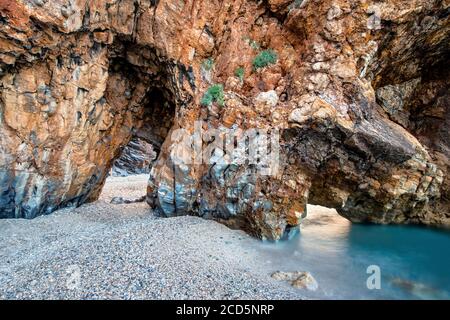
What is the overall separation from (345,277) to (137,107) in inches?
449

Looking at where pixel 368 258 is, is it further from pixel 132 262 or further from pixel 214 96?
pixel 214 96

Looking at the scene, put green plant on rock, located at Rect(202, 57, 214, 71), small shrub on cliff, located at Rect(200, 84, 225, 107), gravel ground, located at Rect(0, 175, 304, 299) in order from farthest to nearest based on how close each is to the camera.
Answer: green plant on rock, located at Rect(202, 57, 214, 71)
small shrub on cliff, located at Rect(200, 84, 225, 107)
gravel ground, located at Rect(0, 175, 304, 299)

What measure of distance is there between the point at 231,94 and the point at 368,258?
770cm

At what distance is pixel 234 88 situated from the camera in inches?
432

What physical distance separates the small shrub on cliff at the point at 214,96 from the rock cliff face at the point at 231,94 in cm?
6

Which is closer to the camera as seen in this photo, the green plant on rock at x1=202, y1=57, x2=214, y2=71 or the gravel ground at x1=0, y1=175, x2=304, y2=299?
the gravel ground at x1=0, y1=175, x2=304, y2=299

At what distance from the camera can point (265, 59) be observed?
1092 cm

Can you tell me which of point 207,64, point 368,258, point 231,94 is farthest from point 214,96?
point 368,258

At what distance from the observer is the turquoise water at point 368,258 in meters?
7.59

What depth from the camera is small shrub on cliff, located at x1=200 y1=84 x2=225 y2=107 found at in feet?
35.5

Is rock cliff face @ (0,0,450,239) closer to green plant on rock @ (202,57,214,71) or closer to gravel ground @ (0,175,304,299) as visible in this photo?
green plant on rock @ (202,57,214,71)

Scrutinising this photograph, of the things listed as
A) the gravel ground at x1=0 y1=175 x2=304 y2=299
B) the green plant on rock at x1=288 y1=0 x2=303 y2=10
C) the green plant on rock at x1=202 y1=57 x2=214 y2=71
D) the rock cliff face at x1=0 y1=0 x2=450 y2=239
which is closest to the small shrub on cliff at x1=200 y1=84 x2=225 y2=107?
the rock cliff face at x1=0 y1=0 x2=450 y2=239

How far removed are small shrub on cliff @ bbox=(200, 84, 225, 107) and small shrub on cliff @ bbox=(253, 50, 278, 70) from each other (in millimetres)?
1686

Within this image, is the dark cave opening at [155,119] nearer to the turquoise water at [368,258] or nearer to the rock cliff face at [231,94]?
the rock cliff face at [231,94]
